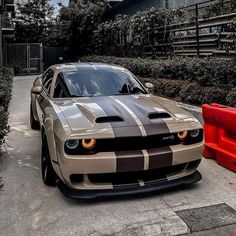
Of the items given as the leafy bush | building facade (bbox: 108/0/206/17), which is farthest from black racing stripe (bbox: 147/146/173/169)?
building facade (bbox: 108/0/206/17)

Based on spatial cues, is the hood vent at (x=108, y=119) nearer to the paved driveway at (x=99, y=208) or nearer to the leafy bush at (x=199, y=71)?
the paved driveway at (x=99, y=208)

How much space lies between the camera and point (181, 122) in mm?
4113

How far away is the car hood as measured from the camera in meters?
3.90

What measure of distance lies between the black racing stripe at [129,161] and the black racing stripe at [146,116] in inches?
11.5

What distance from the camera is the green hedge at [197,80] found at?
7.62 meters

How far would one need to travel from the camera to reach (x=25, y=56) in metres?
25.4

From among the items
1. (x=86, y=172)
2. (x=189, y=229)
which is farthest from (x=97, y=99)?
(x=189, y=229)

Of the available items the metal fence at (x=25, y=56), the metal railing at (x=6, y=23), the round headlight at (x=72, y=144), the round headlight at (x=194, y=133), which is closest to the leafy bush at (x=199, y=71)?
the round headlight at (x=194, y=133)

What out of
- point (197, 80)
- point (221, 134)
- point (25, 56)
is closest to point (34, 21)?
point (25, 56)

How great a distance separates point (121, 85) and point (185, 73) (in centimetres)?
478

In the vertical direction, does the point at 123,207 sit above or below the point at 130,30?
below

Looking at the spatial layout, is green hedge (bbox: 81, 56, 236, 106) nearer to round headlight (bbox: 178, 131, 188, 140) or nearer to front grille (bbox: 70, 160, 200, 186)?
round headlight (bbox: 178, 131, 188, 140)

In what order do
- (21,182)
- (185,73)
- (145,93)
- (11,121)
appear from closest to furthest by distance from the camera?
(21,182), (145,93), (11,121), (185,73)

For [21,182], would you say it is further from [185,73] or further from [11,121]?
[185,73]
